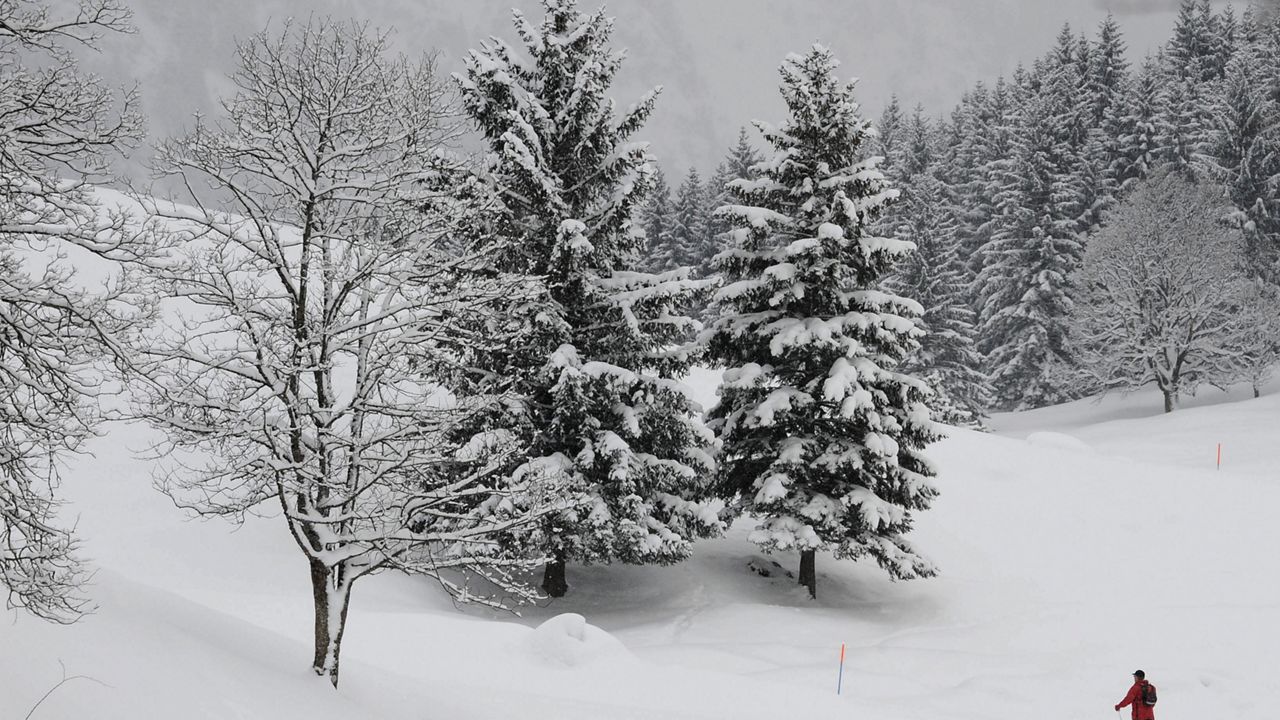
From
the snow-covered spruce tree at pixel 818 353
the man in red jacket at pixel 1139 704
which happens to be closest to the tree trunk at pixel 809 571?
the snow-covered spruce tree at pixel 818 353

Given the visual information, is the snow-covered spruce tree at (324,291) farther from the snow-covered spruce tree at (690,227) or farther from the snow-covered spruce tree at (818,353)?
the snow-covered spruce tree at (690,227)

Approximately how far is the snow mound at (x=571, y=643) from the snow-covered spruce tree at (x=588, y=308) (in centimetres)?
307

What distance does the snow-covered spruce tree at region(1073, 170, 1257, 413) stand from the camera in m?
35.3

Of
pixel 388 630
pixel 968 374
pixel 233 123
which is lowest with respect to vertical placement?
pixel 388 630

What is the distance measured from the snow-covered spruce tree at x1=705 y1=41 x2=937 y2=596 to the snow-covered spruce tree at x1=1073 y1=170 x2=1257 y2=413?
21984 mm

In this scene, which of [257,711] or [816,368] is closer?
[257,711]

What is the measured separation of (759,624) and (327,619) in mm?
9498

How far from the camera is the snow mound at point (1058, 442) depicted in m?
28.5

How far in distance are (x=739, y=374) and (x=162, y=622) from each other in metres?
12.0

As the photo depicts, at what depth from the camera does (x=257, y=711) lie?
8117 millimetres

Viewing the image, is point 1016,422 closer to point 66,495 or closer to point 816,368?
point 816,368

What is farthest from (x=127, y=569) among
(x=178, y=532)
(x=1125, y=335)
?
(x=1125, y=335)

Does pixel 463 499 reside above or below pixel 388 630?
above

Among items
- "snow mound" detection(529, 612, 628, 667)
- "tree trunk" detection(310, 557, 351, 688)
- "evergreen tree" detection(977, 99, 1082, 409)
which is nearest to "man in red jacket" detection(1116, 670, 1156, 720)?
"snow mound" detection(529, 612, 628, 667)
